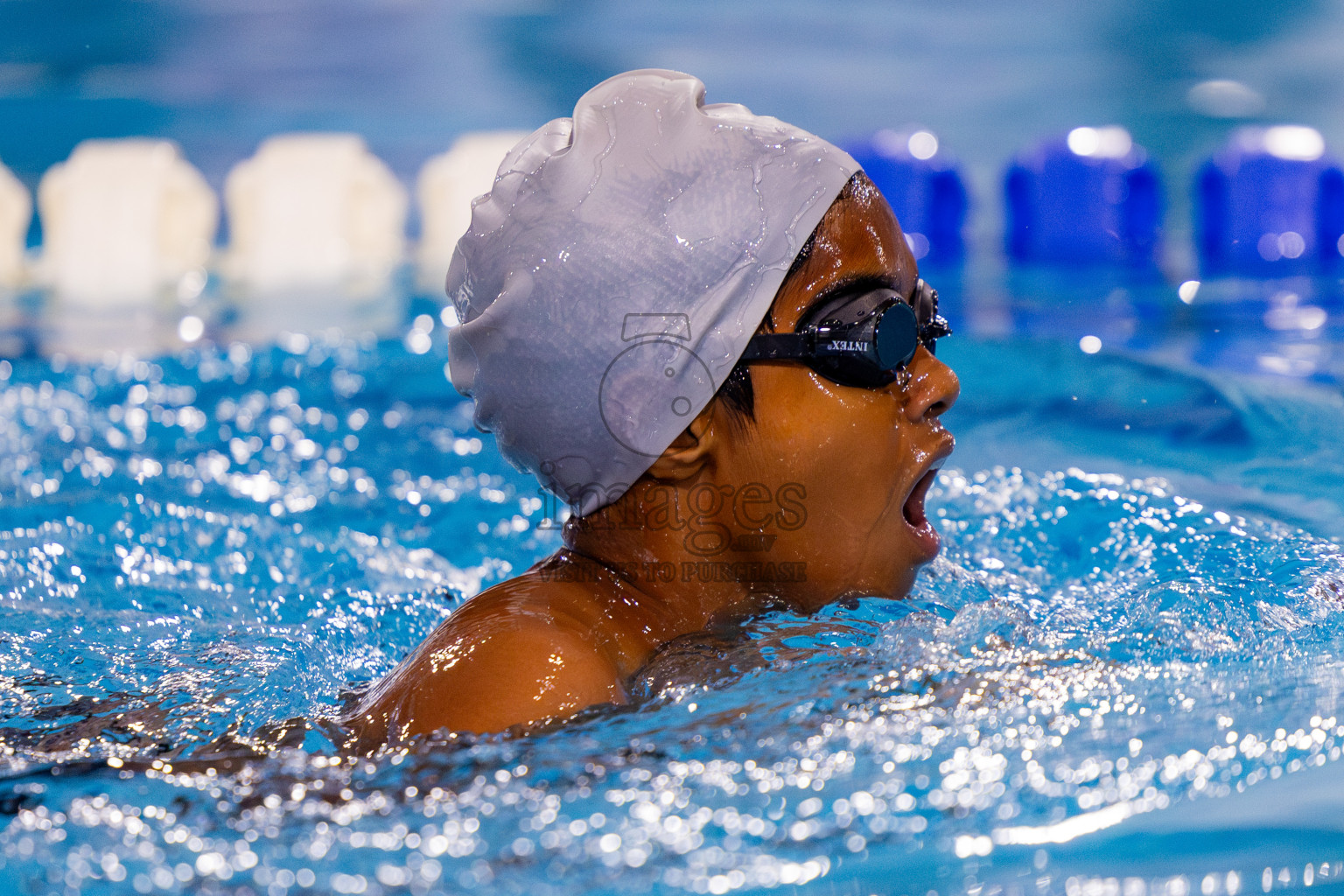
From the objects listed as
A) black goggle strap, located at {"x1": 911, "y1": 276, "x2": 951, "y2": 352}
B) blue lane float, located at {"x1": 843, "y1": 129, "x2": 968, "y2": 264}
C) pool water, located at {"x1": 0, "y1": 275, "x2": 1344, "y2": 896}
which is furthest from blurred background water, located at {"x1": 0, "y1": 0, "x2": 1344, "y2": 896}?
blue lane float, located at {"x1": 843, "y1": 129, "x2": 968, "y2": 264}

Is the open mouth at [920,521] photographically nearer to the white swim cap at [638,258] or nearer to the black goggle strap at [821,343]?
the black goggle strap at [821,343]

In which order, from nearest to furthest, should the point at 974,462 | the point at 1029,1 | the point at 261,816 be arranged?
the point at 261,816
the point at 974,462
the point at 1029,1

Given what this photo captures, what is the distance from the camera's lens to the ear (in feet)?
5.82

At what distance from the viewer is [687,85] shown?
182 cm

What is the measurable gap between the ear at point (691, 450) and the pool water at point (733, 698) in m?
0.26

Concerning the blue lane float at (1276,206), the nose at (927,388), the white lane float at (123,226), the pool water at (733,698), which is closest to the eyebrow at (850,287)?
the nose at (927,388)

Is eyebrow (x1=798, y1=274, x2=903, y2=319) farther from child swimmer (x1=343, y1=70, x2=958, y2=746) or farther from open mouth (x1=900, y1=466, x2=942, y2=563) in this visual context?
open mouth (x1=900, y1=466, x2=942, y2=563)

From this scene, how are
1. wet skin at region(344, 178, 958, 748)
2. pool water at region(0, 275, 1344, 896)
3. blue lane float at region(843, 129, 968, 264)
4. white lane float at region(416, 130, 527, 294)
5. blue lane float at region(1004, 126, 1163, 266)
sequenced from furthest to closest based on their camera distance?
1. white lane float at region(416, 130, 527, 294)
2. blue lane float at region(843, 129, 968, 264)
3. blue lane float at region(1004, 126, 1163, 266)
4. wet skin at region(344, 178, 958, 748)
5. pool water at region(0, 275, 1344, 896)

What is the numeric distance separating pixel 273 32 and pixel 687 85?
32.6ft

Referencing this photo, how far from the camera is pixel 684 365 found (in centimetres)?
174

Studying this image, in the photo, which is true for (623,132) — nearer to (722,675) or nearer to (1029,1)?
(722,675)

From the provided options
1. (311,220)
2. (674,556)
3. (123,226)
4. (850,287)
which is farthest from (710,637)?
(123,226)

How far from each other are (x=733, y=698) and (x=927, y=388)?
1.77 ft

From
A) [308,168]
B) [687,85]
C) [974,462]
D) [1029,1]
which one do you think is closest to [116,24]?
[308,168]
